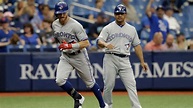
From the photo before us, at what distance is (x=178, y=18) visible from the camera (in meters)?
17.5

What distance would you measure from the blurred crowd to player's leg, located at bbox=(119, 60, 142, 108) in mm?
5125

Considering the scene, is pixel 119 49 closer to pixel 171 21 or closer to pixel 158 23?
pixel 158 23

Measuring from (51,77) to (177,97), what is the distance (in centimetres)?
314

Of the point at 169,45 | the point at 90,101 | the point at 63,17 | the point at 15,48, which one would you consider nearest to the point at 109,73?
the point at 63,17

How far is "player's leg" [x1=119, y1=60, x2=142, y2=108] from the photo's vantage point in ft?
30.8

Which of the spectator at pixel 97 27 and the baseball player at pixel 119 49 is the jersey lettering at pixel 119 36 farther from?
the spectator at pixel 97 27

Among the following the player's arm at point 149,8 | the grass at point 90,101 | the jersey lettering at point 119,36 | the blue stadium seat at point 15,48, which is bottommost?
the grass at point 90,101

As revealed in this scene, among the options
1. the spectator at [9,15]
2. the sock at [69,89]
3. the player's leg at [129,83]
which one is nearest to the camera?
the player's leg at [129,83]

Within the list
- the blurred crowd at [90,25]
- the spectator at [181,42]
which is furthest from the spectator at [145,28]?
the spectator at [181,42]

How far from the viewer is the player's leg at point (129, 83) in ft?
30.8

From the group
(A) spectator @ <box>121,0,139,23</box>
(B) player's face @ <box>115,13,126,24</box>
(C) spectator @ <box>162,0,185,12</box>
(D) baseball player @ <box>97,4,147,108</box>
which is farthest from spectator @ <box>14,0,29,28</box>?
(B) player's face @ <box>115,13,126,24</box>

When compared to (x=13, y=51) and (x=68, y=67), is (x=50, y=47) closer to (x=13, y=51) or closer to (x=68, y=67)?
(x=13, y=51)

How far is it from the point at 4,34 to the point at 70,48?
5.76m

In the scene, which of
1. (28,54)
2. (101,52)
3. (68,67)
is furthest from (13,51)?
(68,67)
